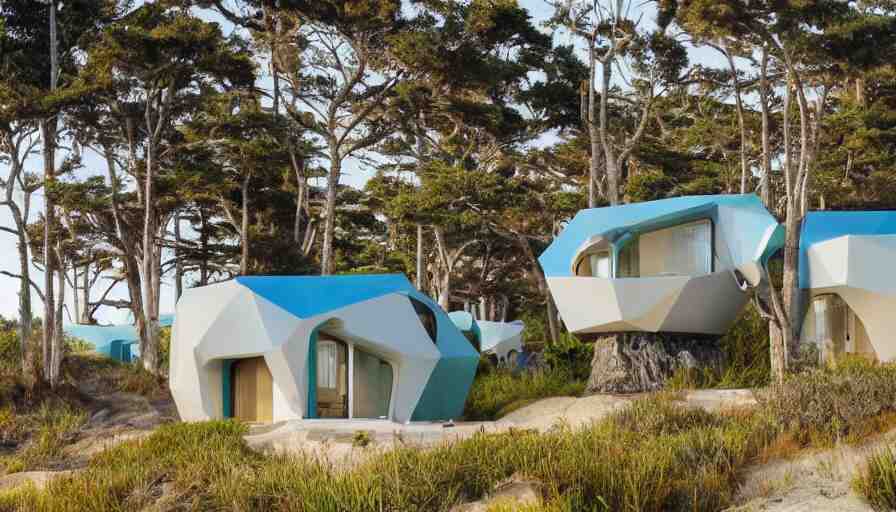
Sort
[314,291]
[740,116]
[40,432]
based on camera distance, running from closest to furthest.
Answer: [314,291]
[40,432]
[740,116]

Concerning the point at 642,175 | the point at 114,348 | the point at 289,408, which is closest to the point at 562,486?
the point at 289,408

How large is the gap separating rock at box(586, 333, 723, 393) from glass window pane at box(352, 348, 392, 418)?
4706 millimetres

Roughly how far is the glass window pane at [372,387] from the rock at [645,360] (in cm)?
471

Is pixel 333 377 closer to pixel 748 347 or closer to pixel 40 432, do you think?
pixel 40 432

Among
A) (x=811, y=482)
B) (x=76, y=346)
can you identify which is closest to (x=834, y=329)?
(x=811, y=482)

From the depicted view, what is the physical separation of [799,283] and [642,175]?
9.10m

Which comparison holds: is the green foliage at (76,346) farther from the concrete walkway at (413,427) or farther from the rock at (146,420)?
the concrete walkway at (413,427)

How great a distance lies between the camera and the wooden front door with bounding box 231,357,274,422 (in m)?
20.4

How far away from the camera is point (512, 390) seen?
24672mm

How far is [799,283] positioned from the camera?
21.4 m

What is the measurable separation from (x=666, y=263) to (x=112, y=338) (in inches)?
1049

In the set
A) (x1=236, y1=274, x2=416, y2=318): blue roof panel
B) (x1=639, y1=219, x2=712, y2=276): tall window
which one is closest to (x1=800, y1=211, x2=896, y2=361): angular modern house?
(x1=639, y1=219, x2=712, y2=276): tall window

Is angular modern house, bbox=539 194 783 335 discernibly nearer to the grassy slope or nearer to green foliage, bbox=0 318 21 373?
the grassy slope

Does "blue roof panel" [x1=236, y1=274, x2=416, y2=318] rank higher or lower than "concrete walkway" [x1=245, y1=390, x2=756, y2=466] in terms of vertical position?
higher
